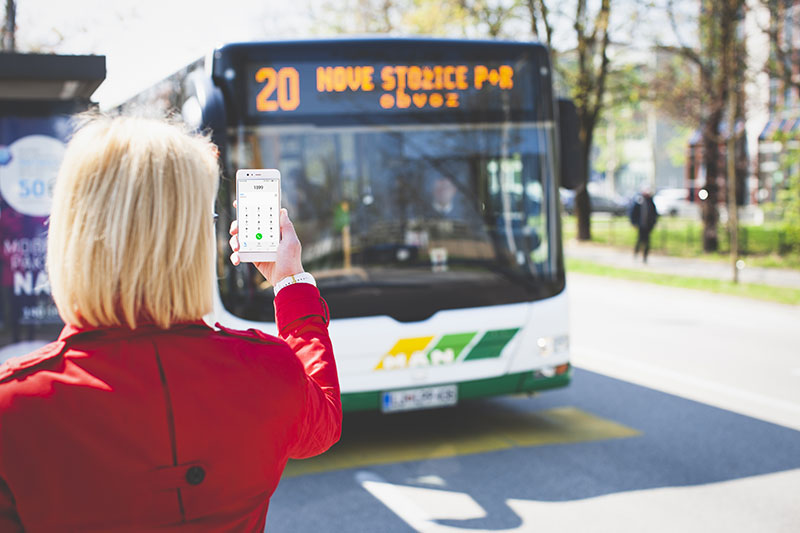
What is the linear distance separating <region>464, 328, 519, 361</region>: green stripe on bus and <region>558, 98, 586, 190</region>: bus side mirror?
1.30 meters

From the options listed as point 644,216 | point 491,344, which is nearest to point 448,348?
point 491,344

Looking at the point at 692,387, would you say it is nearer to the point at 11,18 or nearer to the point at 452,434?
the point at 452,434

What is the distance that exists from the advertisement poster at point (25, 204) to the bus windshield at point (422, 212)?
8.00ft

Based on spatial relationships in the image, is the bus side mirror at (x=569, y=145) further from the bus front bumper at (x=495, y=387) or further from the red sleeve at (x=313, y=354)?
the red sleeve at (x=313, y=354)

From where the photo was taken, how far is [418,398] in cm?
593

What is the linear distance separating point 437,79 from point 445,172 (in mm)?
690

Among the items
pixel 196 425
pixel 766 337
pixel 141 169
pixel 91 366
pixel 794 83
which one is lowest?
pixel 766 337

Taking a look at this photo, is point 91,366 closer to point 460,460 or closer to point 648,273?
point 460,460

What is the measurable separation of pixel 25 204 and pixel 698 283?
43.9 feet

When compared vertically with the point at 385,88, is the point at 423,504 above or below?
below

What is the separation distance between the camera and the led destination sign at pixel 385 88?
580cm

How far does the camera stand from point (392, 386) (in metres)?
5.86

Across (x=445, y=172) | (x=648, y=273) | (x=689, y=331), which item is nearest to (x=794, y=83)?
(x=648, y=273)

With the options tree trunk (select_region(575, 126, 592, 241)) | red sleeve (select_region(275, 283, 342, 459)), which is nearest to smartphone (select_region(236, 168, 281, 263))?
red sleeve (select_region(275, 283, 342, 459))
